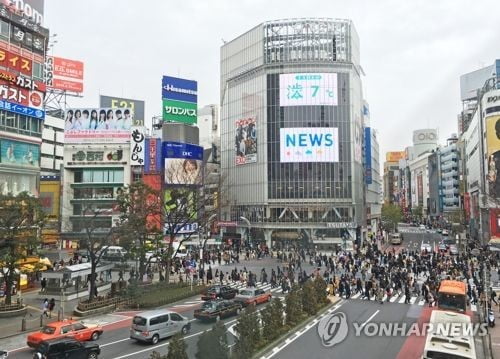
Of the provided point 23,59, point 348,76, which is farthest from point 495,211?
point 23,59

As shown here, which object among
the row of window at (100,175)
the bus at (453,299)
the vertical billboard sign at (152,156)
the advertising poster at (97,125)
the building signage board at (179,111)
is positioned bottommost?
the bus at (453,299)

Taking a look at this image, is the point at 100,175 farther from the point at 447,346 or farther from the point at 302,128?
the point at 447,346

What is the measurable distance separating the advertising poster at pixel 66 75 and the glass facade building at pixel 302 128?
30.6 meters

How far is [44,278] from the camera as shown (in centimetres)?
3409

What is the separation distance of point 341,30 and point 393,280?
172 ft

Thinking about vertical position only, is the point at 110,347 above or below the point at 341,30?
below

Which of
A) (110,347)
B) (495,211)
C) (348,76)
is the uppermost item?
(348,76)

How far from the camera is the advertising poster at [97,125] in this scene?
63.8 metres

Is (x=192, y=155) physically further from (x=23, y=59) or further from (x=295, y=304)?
(x=295, y=304)

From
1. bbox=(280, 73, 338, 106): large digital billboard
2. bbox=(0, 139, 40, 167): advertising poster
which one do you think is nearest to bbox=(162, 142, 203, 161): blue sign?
bbox=(280, 73, 338, 106): large digital billboard

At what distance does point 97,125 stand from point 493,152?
55703mm

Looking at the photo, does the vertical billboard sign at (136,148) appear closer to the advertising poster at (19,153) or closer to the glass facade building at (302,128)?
the glass facade building at (302,128)

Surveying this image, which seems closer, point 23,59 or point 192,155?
point 23,59

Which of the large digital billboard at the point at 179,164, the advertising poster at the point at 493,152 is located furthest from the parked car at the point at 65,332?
the advertising poster at the point at 493,152
